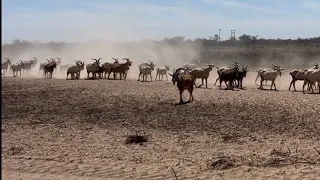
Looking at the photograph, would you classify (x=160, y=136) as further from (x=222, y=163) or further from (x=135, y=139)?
(x=222, y=163)

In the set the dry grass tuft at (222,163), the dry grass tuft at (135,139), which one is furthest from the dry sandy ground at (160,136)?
the dry grass tuft at (135,139)

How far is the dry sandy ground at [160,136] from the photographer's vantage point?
1066 centimetres

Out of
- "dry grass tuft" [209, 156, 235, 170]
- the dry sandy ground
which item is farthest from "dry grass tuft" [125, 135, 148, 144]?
"dry grass tuft" [209, 156, 235, 170]

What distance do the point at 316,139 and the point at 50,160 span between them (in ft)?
24.2

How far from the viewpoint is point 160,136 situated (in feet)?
47.8

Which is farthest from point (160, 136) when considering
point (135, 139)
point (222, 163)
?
point (222, 163)

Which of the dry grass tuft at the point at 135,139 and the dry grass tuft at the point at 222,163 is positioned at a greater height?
Result: the dry grass tuft at the point at 135,139

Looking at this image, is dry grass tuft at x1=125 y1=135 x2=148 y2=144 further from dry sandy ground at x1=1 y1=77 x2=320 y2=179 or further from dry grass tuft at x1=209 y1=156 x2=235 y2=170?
dry grass tuft at x1=209 y1=156 x2=235 y2=170

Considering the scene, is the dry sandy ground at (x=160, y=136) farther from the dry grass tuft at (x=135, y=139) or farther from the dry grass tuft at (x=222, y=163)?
the dry grass tuft at (x=135, y=139)

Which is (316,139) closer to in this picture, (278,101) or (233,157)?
(233,157)

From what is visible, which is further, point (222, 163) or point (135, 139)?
point (135, 139)

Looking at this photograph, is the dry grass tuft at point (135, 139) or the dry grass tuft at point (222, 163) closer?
the dry grass tuft at point (222, 163)

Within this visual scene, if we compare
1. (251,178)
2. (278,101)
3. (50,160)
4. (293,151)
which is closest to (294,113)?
(278,101)

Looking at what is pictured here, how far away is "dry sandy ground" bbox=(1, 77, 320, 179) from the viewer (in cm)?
1066
